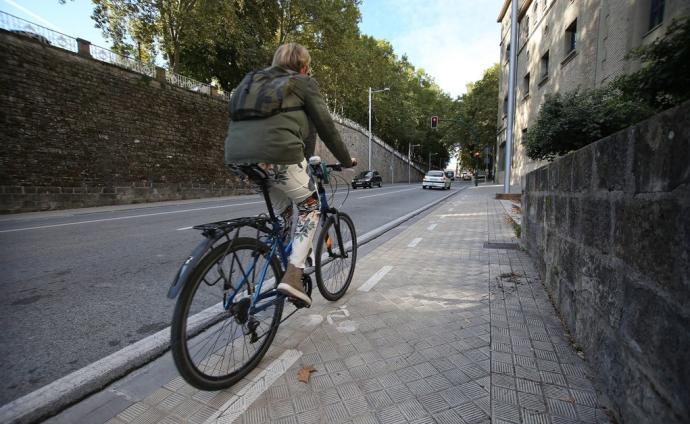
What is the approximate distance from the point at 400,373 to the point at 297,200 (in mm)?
1297

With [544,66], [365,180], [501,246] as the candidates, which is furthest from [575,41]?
[365,180]

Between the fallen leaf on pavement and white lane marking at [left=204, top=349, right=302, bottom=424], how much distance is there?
10cm

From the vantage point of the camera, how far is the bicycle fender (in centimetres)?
167

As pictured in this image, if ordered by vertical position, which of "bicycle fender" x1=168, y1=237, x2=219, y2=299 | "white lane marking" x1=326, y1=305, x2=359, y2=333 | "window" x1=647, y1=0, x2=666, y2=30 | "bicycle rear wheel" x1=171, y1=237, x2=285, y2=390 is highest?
"window" x1=647, y1=0, x2=666, y2=30

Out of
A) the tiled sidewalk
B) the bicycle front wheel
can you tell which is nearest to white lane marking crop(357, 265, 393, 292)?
the tiled sidewalk

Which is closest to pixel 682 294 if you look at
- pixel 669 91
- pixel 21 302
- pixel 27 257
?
pixel 21 302

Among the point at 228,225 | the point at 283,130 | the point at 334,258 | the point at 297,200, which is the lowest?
the point at 334,258

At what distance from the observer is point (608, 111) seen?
681cm

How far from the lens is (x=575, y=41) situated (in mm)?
14984

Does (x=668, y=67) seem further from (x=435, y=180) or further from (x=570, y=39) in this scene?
(x=435, y=180)

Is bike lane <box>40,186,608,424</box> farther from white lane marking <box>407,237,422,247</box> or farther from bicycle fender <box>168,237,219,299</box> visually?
white lane marking <box>407,237,422,247</box>

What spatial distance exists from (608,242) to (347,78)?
29818mm

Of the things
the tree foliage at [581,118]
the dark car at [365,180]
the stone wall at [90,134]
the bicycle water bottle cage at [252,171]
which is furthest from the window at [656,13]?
the dark car at [365,180]

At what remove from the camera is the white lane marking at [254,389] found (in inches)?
67.2
